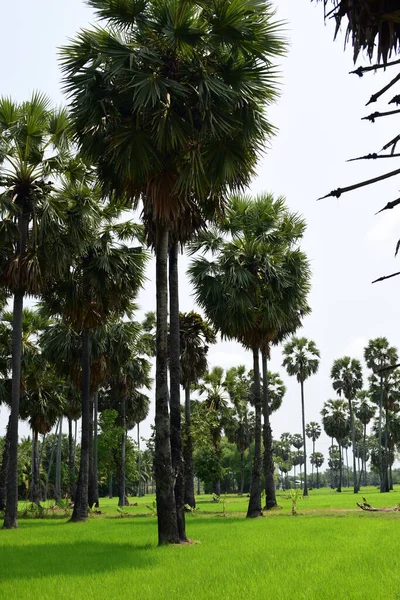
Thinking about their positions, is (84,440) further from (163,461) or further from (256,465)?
(163,461)

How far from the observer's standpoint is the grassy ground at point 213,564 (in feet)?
32.6

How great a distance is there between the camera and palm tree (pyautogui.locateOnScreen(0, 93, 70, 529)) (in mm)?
21281

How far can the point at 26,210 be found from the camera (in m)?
22.1

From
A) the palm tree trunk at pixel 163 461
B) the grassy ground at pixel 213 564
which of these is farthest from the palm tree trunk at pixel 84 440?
the palm tree trunk at pixel 163 461

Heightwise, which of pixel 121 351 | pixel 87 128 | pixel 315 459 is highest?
pixel 87 128

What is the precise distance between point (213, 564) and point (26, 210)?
13.7 metres

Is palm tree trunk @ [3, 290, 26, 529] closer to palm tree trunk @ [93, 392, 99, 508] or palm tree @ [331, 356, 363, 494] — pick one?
palm tree trunk @ [93, 392, 99, 508]

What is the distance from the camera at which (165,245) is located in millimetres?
17484

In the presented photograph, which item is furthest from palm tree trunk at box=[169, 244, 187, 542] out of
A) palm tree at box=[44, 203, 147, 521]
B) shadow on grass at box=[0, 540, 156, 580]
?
palm tree at box=[44, 203, 147, 521]

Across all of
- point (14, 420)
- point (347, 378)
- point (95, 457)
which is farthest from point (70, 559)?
point (347, 378)

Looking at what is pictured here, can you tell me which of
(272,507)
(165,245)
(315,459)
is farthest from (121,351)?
(315,459)

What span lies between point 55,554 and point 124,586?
17.4 ft

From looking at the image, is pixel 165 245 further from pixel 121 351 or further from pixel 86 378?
pixel 121 351

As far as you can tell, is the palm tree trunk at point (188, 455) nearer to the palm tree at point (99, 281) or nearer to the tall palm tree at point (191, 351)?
the tall palm tree at point (191, 351)
